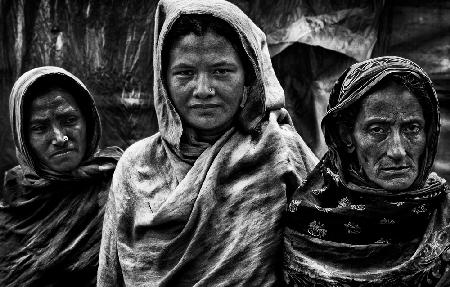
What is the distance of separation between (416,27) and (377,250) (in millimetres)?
4494

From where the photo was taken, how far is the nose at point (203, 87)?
183 inches

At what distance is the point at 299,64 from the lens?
8578 mm

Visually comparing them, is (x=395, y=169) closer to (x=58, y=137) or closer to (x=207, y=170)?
(x=207, y=170)

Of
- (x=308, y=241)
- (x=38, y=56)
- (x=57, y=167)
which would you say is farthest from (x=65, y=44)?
(x=308, y=241)

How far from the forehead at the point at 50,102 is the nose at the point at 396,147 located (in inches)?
76.4

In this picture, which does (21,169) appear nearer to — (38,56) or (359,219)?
(359,219)

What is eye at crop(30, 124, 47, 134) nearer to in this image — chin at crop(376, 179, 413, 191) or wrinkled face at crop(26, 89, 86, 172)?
wrinkled face at crop(26, 89, 86, 172)

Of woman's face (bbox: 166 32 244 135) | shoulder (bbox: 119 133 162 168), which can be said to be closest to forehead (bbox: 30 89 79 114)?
shoulder (bbox: 119 133 162 168)

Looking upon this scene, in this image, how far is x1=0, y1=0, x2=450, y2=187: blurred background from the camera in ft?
27.5

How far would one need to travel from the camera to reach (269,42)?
27.9 feet

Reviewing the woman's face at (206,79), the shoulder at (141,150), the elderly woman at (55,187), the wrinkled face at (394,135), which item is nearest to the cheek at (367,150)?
the wrinkled face at (394,135)

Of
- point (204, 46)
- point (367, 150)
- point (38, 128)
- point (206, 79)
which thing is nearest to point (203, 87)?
point (206, 79)

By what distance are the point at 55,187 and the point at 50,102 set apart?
1.43ft

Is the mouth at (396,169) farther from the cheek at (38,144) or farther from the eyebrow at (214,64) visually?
the cheek at (38,144)
